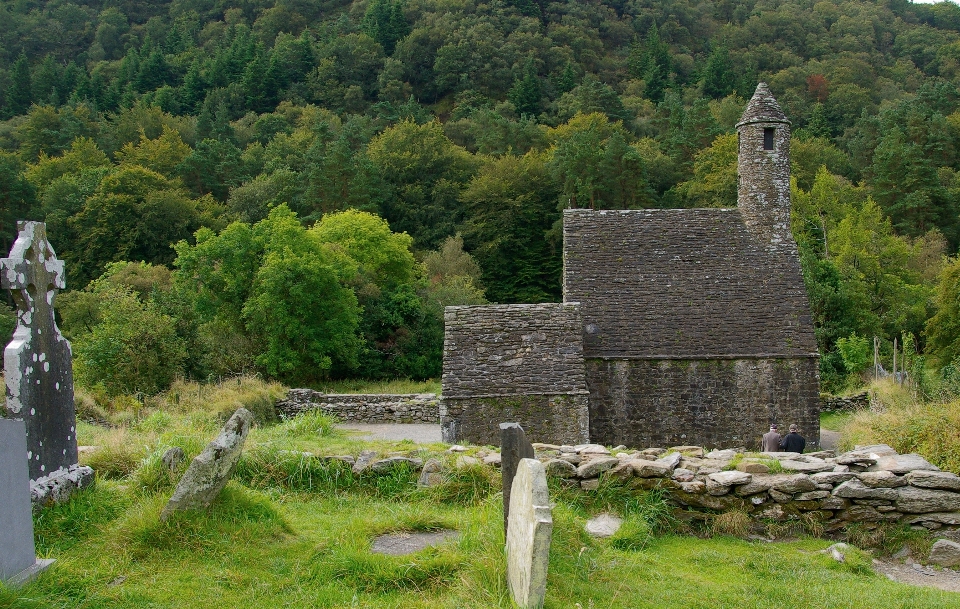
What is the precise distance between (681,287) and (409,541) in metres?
16.1

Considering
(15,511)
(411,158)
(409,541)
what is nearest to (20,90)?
(411,158)

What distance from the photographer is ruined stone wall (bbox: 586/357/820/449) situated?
19.9m

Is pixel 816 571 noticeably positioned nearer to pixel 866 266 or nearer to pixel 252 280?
pixel 252 280

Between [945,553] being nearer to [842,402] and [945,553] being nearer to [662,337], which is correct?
[662,337]

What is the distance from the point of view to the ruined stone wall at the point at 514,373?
17031mm

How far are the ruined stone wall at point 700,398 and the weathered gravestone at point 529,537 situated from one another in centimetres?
1452

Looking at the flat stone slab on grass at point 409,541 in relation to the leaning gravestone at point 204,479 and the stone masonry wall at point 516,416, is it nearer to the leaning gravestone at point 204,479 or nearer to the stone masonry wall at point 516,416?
the leaning gravestone at point 204,479

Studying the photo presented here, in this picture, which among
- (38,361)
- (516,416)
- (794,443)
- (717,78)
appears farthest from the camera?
(717,78)

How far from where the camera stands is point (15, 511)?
5.50 metres

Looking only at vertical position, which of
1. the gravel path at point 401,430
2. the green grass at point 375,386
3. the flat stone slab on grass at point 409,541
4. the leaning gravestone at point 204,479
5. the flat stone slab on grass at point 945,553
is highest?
the leaning gravestone at point 204,479

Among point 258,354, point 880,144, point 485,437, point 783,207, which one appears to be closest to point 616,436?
point 485,437

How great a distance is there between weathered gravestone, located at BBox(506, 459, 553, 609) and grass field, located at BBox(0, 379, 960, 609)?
0.76 ft

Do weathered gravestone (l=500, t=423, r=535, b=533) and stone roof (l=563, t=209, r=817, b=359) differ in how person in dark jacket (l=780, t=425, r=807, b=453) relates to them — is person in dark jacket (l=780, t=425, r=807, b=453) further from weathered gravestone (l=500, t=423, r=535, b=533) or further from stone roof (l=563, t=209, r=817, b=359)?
weathered gravestone (l=500, t=423, r=535, b=533)

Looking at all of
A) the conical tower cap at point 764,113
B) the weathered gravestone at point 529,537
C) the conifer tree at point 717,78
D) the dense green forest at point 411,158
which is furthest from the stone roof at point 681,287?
the conifer tree at point 717,78
